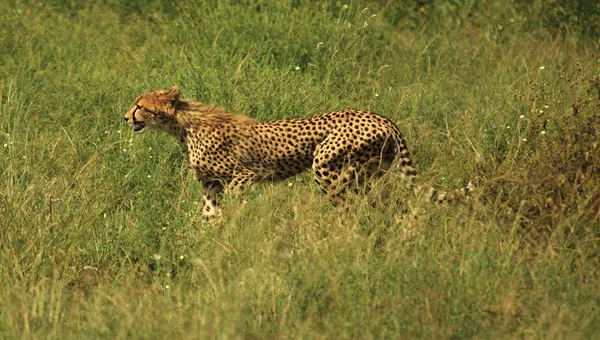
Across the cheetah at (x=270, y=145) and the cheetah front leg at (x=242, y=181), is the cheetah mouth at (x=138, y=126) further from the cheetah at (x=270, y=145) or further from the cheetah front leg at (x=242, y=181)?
the cheetah front leg at (x=242, y=181)

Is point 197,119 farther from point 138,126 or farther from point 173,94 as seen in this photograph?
point 138,126

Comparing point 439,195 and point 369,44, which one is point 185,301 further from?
point 369,44

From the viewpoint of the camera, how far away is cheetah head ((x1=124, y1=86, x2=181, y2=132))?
262 inches

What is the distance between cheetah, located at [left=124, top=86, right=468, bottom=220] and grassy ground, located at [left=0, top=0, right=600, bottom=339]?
157mm

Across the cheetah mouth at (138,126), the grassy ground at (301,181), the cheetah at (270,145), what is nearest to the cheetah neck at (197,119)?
the cheetah at (270,145)

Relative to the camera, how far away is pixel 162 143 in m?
7.07

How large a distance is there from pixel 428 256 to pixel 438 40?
456cm

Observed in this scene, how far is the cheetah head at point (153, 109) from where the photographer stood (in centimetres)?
664

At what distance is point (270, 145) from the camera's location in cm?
653

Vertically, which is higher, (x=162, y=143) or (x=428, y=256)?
(x=428, y=256)

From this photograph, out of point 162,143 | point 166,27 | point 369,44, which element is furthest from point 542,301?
point 166,27

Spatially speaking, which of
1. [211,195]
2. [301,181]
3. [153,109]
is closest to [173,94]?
[153,109]

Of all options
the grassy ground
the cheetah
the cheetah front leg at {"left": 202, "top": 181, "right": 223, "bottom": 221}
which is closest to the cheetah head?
the cheetah

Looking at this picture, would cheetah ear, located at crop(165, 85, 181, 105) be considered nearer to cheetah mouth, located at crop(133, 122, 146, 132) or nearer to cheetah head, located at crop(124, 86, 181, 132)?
cheetah head, located at crop(124, 86, 181, 132)
